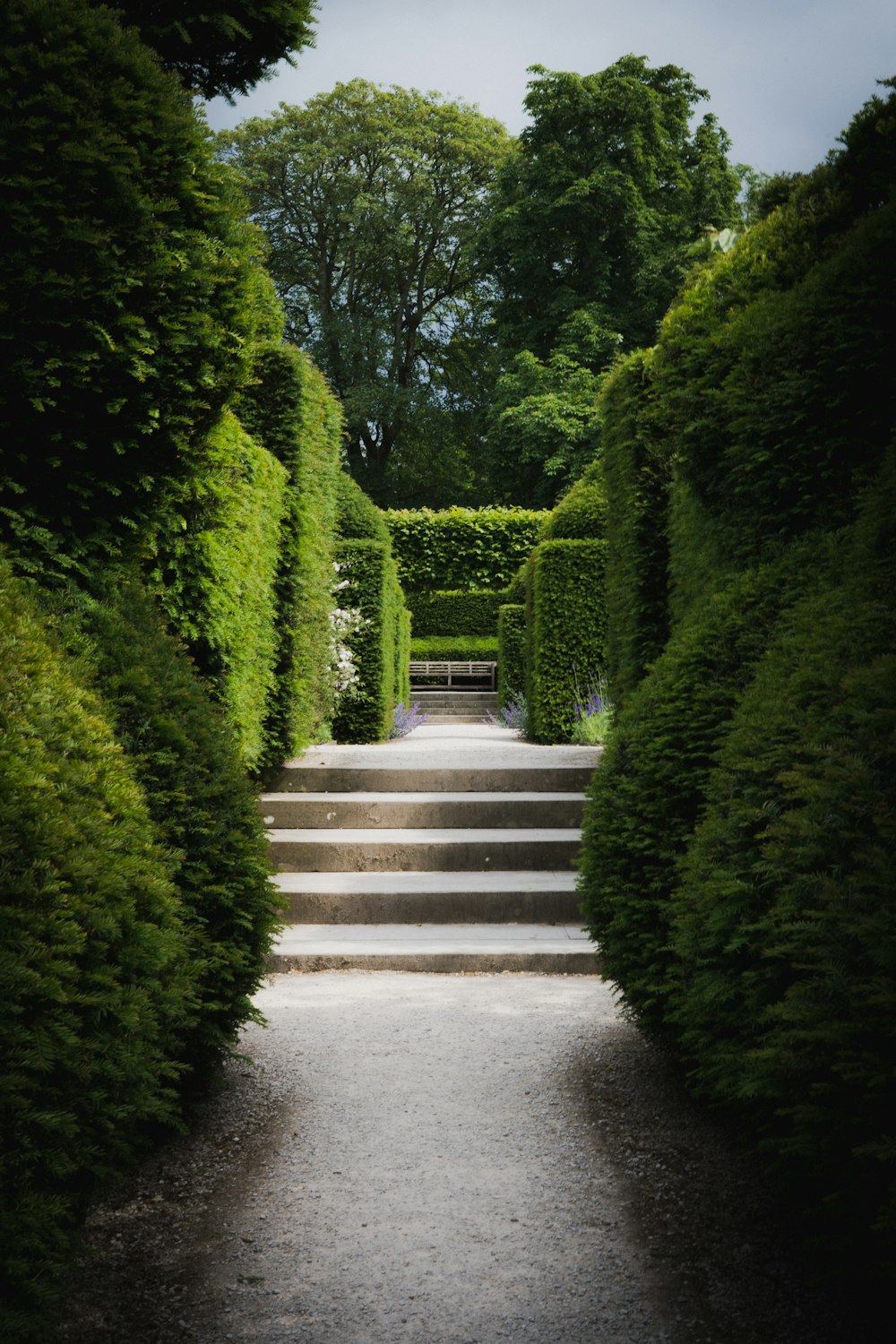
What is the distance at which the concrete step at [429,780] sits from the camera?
7.75 meters

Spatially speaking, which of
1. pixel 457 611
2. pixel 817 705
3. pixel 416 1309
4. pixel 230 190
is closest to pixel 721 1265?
pixel 416 1309

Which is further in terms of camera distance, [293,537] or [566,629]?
[566,629]

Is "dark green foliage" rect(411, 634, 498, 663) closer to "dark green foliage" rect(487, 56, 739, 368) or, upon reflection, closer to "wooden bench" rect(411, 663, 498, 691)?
"wooden bench" rect(411, 663, 498, 691)

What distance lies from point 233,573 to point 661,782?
3136mm

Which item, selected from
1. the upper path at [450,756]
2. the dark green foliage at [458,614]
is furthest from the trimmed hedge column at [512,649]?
the dark green foliage at [458,614]

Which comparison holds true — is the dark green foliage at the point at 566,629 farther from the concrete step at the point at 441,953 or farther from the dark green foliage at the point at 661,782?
the dark green foliage at the point at 661,782

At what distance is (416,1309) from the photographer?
2.12 m

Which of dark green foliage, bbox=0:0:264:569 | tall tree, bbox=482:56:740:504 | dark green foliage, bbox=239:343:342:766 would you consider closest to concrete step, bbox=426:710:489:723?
tall tree, bbox=482:56:740:504

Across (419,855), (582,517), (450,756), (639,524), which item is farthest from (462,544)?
(419,855)

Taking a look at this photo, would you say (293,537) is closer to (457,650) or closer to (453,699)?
(453,699)

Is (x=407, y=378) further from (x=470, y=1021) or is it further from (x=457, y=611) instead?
(x=470, y=1021)

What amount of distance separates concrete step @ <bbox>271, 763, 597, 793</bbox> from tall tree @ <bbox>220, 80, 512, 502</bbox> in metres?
25.7

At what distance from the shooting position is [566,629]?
11.2 m

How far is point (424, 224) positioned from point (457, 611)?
16.2m
